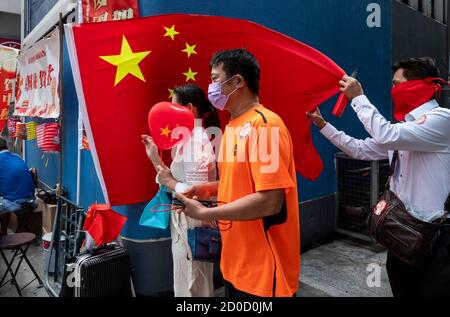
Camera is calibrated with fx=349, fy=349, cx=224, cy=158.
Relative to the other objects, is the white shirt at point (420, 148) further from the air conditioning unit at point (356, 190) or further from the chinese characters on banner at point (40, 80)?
the chinese characters on banner at point (40, 80)

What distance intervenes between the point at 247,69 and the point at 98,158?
126cm

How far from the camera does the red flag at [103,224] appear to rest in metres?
2.97

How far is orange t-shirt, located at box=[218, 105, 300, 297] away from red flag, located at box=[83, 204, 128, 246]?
1.60 metres

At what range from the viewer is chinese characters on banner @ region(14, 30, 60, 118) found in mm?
3703

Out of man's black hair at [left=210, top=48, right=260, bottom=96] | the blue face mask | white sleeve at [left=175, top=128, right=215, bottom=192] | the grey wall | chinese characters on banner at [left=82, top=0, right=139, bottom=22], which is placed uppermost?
the grey wall

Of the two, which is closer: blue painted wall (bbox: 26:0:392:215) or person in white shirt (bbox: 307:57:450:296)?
person in white shirt (bbox: 307:57:450:296)

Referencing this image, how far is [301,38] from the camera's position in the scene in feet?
13.8

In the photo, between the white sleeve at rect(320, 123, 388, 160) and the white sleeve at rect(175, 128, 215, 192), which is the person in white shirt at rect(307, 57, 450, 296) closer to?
the white sleeve at rect(320, 123, 388, 160)

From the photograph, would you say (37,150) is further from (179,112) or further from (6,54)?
(179,112)

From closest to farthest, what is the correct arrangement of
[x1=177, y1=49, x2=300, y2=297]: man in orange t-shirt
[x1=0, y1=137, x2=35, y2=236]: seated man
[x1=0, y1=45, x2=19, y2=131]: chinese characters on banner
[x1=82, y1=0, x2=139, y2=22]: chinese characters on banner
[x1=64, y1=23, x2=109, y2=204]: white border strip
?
[x1=177, y1=49, x2=300, y2=297]: man in orange t-shirt
[x1=64, y1=23, x2=109, y2=204]: white border strip
[x1=82, y1=0, x2=139, y2=22]: chinese characters on banner
[x1=0, y1=137, x2=35, y2=236]: seated man
[x1=0, y1=45, x2=19, y2=131]: chinese characters on banner

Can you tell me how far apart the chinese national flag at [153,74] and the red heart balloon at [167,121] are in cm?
48

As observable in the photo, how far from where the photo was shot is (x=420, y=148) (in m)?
1.99

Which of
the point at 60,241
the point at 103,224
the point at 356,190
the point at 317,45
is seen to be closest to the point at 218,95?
the point at 103,224

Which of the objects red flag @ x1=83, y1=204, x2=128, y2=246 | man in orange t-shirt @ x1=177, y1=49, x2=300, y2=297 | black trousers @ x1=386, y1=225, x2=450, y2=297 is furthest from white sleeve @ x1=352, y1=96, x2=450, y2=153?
red flag @ x1=83, y1=204, x2=128, y2=246
